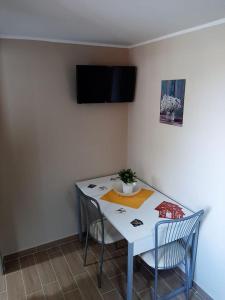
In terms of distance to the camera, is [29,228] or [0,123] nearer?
[0,123]

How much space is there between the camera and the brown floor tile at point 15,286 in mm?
2113

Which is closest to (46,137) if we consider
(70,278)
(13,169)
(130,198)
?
(13,169)

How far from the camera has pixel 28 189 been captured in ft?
8.21

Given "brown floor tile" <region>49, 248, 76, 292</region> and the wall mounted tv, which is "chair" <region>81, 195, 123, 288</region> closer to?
"brown floor tile" <region>49, 248, 76, 292</region>

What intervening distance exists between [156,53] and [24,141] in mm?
1550

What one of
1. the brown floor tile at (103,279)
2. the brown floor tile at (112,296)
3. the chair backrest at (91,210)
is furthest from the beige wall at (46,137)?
the brown floor tile at (112,296)

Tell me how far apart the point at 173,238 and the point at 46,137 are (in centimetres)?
154

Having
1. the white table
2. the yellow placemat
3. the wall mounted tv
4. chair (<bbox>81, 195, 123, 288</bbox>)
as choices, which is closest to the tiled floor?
chair (<bbox>81, 195, 123, 288</bbox>)

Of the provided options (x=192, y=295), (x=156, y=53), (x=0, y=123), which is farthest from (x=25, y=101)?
(x=192, y=295)

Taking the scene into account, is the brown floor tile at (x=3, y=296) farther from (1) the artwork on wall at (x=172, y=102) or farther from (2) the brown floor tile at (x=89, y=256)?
(1) the artwork on wall at (x=172, y=102)

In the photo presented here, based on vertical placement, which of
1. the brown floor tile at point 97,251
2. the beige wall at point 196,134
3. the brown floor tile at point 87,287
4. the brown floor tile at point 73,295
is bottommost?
the brown floor tile at point 73,295

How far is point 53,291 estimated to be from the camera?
216 cm

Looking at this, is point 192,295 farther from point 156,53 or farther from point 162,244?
point 156,53

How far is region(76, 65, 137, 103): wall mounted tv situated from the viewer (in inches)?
93.3
